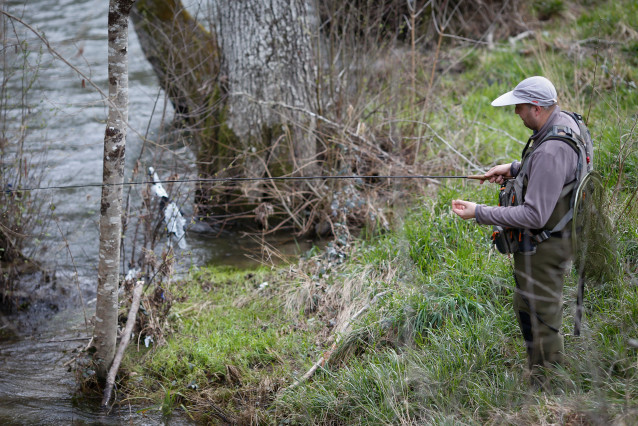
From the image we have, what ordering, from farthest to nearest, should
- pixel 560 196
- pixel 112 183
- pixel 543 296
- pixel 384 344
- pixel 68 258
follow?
pixel 68 258
pixel 384 344
pixel 112 183
pixel 543 296
pixel 560 196

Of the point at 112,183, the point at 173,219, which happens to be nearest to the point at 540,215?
the point at 112,183

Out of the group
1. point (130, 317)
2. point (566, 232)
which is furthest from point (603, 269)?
point (130, 317)

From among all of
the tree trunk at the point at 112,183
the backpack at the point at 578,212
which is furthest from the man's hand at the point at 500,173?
the tree trunk at the point at 112,183

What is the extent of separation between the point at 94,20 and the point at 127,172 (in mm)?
6170

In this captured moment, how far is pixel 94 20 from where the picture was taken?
12.7 meters

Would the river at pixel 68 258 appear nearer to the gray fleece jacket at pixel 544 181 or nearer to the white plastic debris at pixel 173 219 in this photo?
the white plastic debris at pixel 173 219

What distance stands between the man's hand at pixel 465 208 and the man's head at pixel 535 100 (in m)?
0.54

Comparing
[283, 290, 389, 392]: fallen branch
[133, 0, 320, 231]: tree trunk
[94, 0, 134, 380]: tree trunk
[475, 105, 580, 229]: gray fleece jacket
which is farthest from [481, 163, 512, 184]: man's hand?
[133, 0, 320, 231]: tree trunk

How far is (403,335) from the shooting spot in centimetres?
400

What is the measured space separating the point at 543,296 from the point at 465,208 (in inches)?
24.3

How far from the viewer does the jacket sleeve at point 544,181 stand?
2.93m

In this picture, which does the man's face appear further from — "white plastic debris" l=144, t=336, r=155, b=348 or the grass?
"white plastic debris" l=144, t=336, r=155, b=348

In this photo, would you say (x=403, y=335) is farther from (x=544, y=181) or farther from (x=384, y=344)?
(x=544, y=181)

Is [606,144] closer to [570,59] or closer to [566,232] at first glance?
[566,232]
